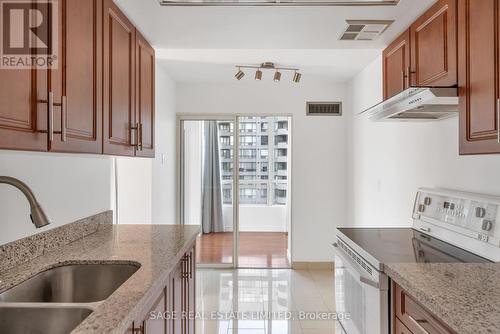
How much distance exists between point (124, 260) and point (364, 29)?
75.1 inches

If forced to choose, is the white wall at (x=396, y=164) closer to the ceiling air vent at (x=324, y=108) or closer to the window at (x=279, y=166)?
the ceiling air vent at (x=324, y=108)

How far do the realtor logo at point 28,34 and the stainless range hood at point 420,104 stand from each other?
1.58 metres

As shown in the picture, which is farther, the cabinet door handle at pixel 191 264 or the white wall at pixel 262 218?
the white wall at pixel 262 218

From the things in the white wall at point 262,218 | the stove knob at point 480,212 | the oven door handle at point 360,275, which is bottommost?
the white wall at point 262,218

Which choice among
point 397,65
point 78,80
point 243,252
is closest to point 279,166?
point 243,252

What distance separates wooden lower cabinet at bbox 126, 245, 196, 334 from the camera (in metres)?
1.33

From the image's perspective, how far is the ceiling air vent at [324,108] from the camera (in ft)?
14.9

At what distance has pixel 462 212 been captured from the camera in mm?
1922

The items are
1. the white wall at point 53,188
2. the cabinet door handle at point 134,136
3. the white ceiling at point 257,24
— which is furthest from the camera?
A: the cabinet door handle at point 134,136

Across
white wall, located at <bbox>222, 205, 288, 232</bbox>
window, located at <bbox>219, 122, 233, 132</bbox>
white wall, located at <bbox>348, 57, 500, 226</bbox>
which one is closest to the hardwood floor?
white wall, located at <bbox>222, 205, 288, 232</bbox>

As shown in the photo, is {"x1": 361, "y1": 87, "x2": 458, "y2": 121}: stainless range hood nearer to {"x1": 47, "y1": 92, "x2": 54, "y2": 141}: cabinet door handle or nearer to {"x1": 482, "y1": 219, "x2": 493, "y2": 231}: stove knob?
{"x1": 482, "y1": 219, "x2": 493, "y2": 231}: stove knob

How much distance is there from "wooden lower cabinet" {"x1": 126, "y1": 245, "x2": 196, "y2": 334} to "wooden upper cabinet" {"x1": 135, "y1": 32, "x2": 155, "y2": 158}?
0.76 m

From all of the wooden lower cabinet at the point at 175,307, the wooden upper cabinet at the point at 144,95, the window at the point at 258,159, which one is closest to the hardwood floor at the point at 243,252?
the window at the point at 258,159

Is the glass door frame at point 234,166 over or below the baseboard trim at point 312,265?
over
